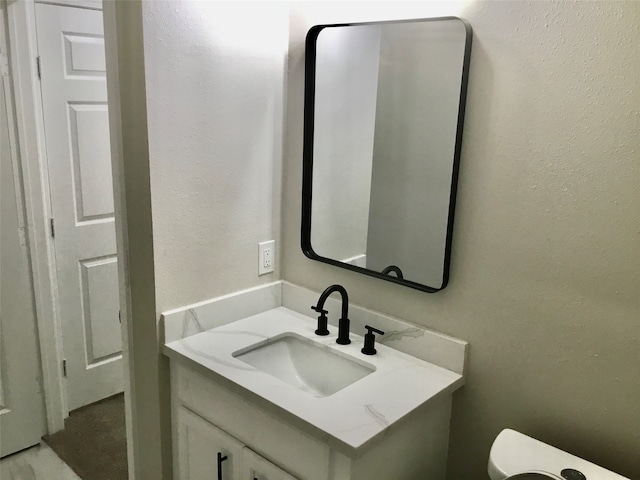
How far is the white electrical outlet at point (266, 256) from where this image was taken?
73.5 inches

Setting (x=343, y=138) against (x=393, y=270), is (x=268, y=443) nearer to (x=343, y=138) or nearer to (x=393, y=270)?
(x=393, y=270)

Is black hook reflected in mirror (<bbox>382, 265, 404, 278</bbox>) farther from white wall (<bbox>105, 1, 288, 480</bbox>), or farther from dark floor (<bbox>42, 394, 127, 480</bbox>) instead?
dark floor (<bbox>42, 394, 127, 480</bbox>)

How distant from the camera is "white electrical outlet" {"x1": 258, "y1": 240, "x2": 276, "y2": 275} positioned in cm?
187

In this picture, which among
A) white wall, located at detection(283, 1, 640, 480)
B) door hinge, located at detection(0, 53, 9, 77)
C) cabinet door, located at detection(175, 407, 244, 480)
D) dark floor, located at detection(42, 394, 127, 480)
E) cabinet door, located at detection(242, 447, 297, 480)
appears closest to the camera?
white wall, located at detection(283, 1, 640, 480)

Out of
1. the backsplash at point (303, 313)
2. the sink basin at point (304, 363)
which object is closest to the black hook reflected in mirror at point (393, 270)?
the backsplash at point (303, 313)

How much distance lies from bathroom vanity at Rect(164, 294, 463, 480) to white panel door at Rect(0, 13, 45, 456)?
97 centimetres

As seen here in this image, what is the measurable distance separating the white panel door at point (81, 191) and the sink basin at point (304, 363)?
1.22 m

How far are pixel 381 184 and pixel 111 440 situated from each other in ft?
5.70

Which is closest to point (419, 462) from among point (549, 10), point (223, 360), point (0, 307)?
point (223, 360)

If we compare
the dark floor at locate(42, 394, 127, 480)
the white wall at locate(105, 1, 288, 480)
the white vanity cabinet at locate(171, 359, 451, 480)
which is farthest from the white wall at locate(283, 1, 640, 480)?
the dark floor at locate(42, 394, 127, 480)

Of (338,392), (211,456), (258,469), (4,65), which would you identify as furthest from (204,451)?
(4,65)

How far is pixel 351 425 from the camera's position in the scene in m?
1.26

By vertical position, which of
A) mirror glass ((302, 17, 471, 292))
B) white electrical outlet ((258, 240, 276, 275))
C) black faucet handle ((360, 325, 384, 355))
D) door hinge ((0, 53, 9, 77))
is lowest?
black faucet handle ((360, 325, 384, 355))

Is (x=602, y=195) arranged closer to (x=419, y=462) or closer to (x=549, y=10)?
(x=549, y=10)
